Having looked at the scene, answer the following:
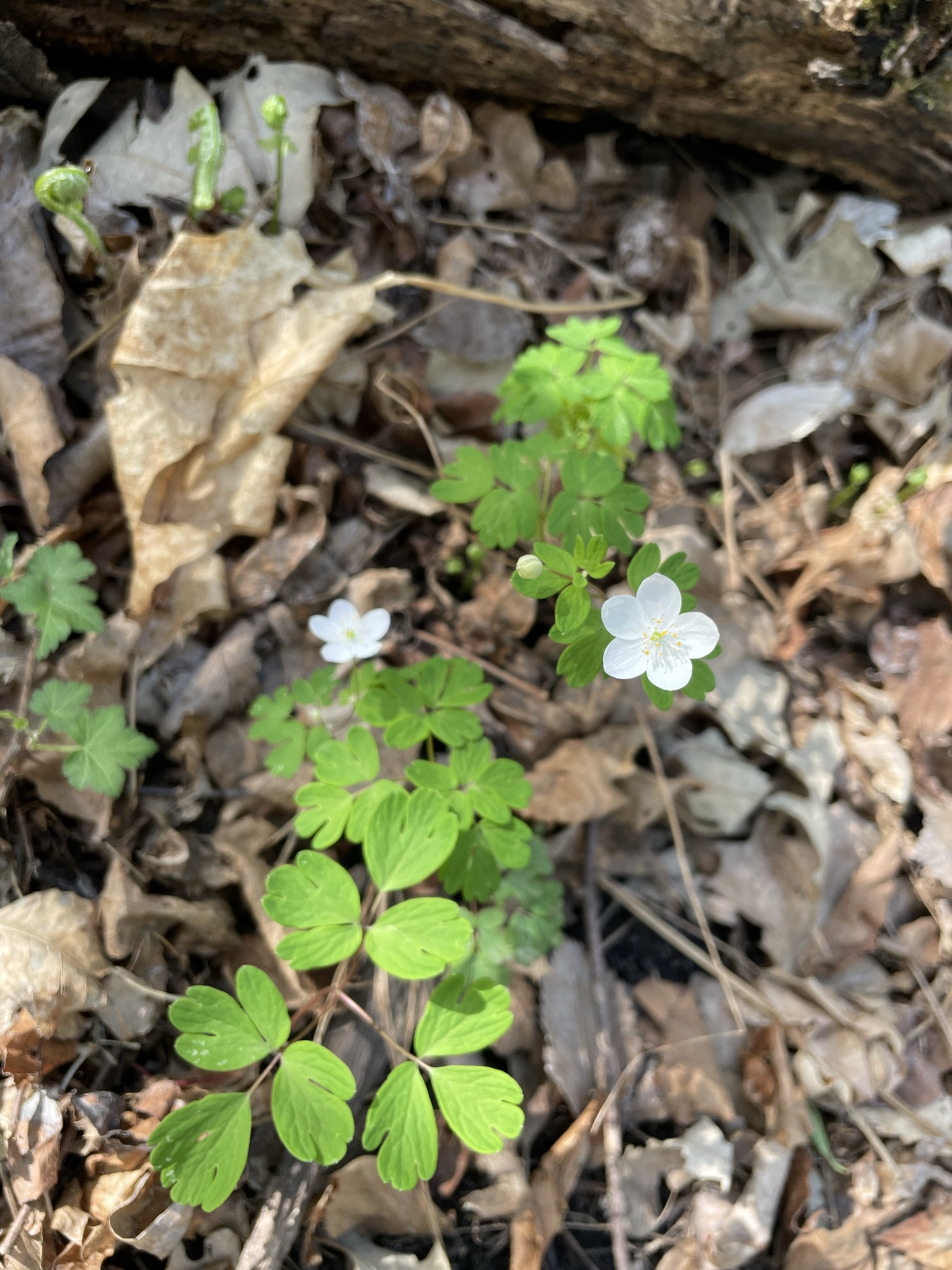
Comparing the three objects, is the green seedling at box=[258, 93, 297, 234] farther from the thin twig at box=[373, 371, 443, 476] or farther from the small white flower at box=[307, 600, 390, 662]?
the small white flower at box=[307, 600, 390, 662]

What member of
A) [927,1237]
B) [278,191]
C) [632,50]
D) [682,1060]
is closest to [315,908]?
[682,1060]

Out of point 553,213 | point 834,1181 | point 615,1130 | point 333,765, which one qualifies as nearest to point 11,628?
point 333,765

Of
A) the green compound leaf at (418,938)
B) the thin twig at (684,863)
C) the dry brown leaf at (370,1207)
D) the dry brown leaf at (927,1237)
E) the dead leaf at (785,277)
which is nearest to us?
the green compound leaf at (418,938)

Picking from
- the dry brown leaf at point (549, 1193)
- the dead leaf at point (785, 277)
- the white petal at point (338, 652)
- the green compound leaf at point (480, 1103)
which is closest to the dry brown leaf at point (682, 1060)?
the dry brown leaf at point (549, 1193)

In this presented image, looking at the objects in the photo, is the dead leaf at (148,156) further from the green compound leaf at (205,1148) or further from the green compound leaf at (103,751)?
the green compound leaf at (205,1148)

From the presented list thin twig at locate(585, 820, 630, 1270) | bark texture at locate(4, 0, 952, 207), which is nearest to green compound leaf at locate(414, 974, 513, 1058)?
thin twig at locate(585, 820, 630, 1270)

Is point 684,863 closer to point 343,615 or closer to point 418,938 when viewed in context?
point 418,938

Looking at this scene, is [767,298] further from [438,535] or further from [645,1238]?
[645,1238]
